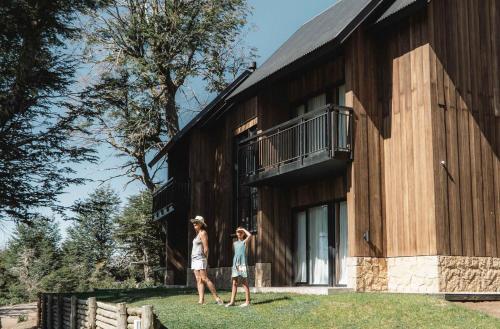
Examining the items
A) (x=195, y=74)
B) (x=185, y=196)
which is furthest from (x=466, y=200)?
(x=195, y=74)

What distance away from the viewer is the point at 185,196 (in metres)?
26.9

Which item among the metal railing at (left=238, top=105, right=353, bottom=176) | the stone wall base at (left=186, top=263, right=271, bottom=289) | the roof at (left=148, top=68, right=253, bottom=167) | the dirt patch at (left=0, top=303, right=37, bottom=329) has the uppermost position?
the roof at (left=148, top=68, right=253, bottom=167)

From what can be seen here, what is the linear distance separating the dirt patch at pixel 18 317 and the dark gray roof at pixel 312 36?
35.2ft

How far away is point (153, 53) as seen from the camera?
33.9 metres

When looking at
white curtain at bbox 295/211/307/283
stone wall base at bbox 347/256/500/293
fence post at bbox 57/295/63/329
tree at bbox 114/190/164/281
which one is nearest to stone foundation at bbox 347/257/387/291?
stone wall base at bbox 347/256/500/293

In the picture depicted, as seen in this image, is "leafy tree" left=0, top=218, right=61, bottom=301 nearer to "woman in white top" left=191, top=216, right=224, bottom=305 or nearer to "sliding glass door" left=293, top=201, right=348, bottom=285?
"sliding glass door" left=293, top=201, right=348, bottom=285

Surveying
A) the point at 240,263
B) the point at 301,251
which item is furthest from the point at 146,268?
the point at 240,263

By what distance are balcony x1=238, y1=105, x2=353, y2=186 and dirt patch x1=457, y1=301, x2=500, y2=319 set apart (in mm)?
4520

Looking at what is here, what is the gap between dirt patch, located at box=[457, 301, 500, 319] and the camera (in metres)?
13.0

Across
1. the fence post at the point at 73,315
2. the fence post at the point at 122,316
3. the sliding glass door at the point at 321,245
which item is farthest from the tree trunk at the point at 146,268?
the fence post at the point at 122,316

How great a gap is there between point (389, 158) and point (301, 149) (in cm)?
240

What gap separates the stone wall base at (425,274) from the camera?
15039mm

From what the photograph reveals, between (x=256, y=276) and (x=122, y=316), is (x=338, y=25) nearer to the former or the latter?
(x=256, y=276)

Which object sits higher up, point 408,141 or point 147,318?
point 408,141
